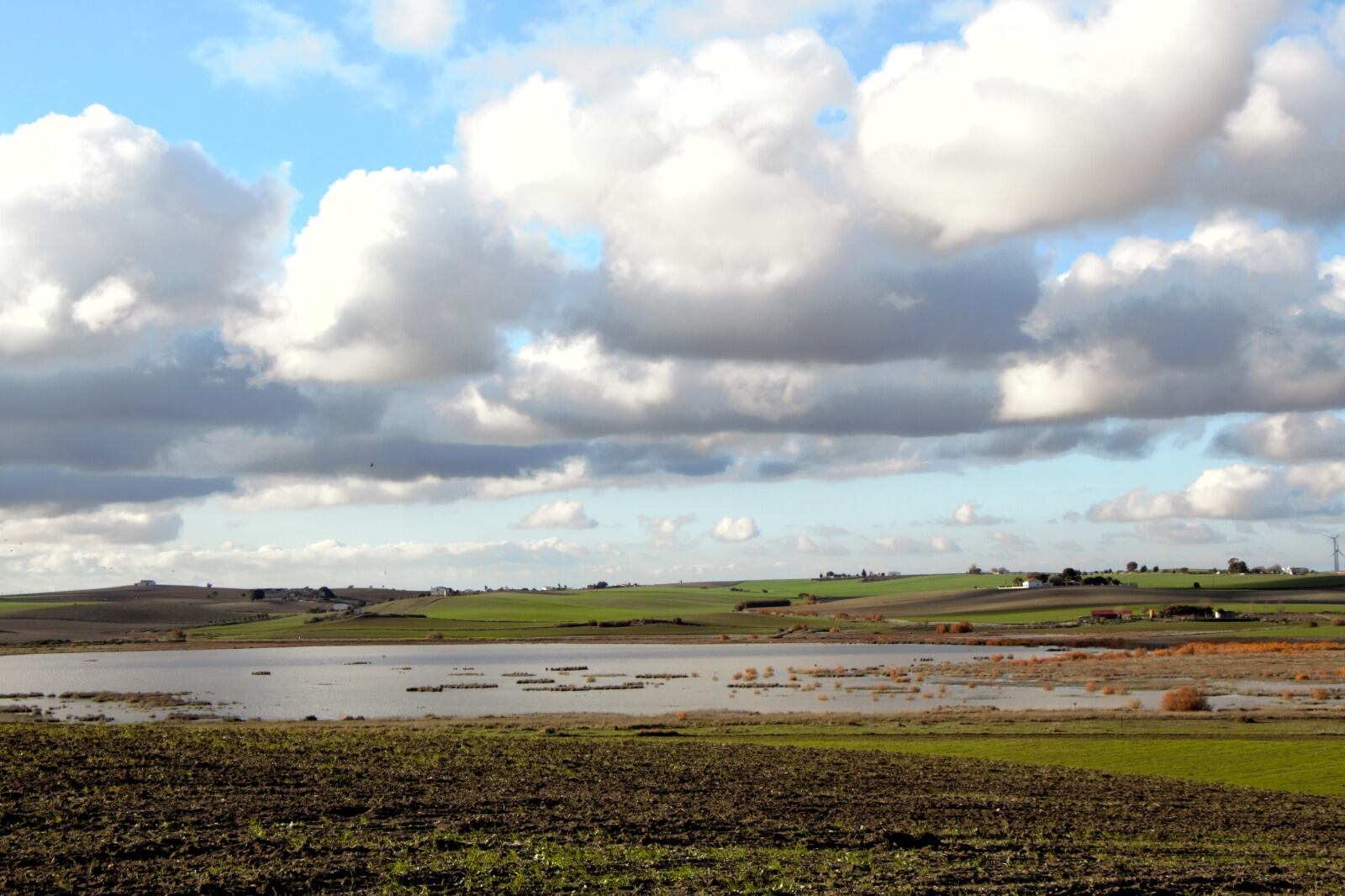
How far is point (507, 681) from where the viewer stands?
93438 millimetres

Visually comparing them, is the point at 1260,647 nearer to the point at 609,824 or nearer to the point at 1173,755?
the point at 1173,755

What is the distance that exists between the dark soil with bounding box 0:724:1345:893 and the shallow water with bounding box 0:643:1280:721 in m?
30.5

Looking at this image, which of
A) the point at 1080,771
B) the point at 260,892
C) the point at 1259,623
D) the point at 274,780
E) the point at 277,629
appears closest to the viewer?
the point at 260,892

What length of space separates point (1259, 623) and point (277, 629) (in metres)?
140

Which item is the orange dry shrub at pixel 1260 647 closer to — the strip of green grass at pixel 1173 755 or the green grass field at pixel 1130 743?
the green grass field at pixel 1130 743

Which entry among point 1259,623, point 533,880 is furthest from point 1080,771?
point 1259,623

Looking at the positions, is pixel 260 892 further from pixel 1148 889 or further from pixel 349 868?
pixel 1148 889

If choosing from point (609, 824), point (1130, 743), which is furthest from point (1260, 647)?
point (609, 824)

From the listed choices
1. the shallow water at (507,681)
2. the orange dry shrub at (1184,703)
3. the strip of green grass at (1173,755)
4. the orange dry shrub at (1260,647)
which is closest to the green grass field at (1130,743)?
the strip of green grass at (1173,755)

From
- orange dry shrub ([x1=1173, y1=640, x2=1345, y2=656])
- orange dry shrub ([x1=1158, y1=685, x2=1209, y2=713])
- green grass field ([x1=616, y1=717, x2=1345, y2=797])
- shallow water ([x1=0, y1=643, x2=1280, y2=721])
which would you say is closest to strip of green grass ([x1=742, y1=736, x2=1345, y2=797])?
green grass field ([x1=616, y1=717, x2=1345, y2=797])

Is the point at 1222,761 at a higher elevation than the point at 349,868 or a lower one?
lower

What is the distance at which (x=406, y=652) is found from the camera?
470 feet

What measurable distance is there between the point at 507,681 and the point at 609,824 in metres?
72.1

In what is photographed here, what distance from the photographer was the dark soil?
17797 millimetres
